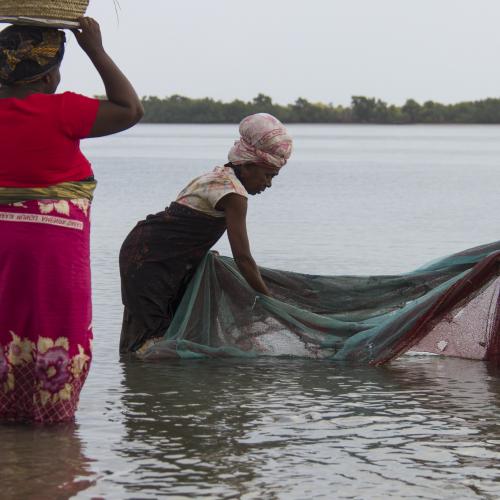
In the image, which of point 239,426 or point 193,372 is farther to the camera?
point 193,372

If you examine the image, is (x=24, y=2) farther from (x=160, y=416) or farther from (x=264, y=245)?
(x=264, y=245)

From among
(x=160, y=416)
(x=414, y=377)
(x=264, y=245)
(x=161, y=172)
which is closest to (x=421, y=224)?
(x=264, y=245)

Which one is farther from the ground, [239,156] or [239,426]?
[239,156]

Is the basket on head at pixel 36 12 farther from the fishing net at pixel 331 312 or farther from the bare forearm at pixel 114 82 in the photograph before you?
the fishing net at pixel 331 312

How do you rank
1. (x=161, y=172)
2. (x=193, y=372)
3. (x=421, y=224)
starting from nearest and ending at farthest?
1. (x=193, y=372)
2. (x=421, y=224)
3. (x=161, y=172)

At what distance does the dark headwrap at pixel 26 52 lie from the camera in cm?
464

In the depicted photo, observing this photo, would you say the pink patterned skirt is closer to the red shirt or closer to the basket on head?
the red shirt

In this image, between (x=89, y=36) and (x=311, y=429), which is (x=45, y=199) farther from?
(x=311, y=429)

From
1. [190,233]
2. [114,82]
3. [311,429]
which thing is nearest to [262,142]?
[190,233]

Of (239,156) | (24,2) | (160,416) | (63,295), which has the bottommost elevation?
(160,416)

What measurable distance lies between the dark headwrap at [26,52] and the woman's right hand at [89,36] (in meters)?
0.08

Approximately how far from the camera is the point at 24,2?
4609 mm

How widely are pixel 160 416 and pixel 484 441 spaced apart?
1.39 meters

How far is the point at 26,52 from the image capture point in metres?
4.66
